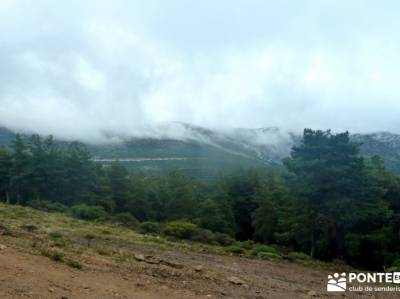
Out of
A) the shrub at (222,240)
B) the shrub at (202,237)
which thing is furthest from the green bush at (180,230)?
the shrub at (222,240)

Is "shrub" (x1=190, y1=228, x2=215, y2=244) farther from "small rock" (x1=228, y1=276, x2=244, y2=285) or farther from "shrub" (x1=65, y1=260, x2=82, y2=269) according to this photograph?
"shrub" (x1=65, y1=260, x2=82, y2=269)

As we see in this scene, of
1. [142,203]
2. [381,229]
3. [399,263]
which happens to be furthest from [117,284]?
[142,203]

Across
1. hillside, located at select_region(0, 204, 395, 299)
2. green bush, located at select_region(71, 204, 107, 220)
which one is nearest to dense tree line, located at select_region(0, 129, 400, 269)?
green bush, located at select_region(71, 204, 107, 220)

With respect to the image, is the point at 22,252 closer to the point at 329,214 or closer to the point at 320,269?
the point at 320,269

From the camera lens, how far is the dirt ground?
902 centimetres

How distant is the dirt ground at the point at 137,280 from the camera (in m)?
9.02

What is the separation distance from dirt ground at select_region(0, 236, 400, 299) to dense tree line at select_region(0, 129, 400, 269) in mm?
10947

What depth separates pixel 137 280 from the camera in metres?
10.8

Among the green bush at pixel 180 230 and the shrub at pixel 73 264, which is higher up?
the shrub at pixel 73 264

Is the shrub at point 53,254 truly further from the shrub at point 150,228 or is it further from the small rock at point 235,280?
the shrub at point 150,228

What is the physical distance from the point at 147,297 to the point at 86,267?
7.59 feet

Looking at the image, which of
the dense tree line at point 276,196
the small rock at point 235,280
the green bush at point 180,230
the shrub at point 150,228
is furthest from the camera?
the shrub at point 150,228

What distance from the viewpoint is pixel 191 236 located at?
2789 cm

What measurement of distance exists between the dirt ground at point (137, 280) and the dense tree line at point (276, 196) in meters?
10.9
